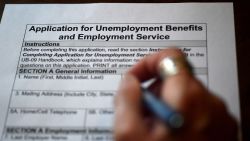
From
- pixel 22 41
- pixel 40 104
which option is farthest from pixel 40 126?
pixel 22 41

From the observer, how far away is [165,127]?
0.31m

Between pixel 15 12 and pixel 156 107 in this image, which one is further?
pixel 15 12

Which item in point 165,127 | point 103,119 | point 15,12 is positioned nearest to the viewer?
point 165,127

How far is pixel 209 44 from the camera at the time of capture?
1.58 ft

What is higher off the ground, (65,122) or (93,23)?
(93,23)

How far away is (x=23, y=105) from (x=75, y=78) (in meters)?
0.08

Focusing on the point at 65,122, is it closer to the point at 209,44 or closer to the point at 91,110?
the point at 91,110

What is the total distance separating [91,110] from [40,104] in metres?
0.07

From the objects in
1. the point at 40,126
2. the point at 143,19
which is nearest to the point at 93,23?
the point at 143,19

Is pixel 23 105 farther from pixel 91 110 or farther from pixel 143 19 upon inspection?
pixel 143 19

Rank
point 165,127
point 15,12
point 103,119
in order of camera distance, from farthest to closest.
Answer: point 15,12 → point 103,119 → point 165,127

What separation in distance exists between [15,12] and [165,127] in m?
0.36

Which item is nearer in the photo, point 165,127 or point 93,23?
point 165,127

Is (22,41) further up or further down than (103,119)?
further up
